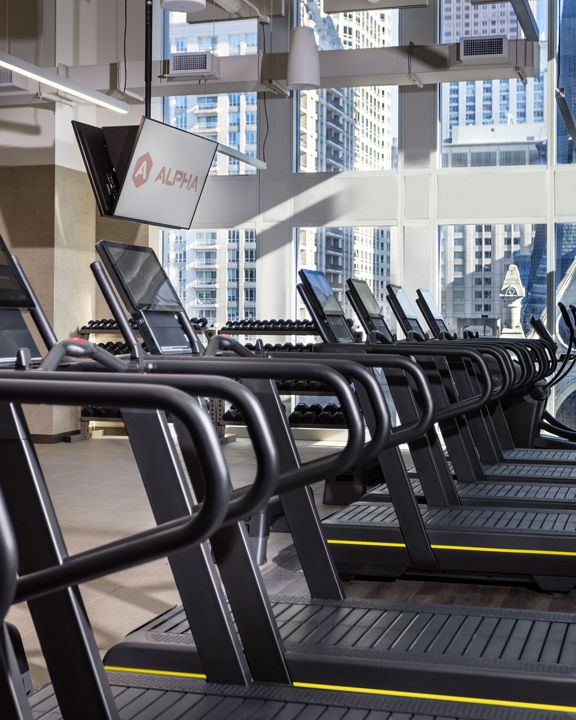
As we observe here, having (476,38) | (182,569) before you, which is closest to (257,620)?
(182,569)

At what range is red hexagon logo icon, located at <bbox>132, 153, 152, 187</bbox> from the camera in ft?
24.5

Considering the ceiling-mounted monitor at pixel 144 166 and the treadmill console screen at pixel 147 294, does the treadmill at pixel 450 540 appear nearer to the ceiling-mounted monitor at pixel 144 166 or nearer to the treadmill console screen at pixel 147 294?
the treadmill console screen at pixel 147 294

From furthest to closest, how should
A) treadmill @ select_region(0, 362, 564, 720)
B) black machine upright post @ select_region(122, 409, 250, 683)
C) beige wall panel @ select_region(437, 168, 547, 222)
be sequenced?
beige wall panel @ select_region(437, 168, 547, 222)
black machine upright post @ select_region(122, 409, 250, 683)
treadmill @ select_region(0, 362, 564, 720)

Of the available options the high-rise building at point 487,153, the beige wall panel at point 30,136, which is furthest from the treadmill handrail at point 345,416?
the high-rise building at point 487,153

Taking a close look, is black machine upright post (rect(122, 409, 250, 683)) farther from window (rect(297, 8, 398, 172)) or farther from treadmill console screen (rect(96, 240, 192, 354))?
window (rect(297, 8, 398, 172))

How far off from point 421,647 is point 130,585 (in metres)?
1.74

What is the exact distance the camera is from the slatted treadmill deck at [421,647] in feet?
7.53

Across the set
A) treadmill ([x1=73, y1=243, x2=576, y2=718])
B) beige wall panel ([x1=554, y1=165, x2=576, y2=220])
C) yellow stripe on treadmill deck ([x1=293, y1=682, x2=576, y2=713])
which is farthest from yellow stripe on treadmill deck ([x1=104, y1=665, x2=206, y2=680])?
beige wall panel ([x1=554, y1=165, x2=576, y2=220])

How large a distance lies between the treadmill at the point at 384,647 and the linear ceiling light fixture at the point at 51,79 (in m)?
3.77

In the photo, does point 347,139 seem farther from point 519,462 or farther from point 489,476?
point 489,476

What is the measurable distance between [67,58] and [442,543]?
23.1ft

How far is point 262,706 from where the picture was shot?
2186 millimetres

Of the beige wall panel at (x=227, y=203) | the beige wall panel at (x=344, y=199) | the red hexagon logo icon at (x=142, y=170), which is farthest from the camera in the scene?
the beige wall panel at (x=227, y=203)

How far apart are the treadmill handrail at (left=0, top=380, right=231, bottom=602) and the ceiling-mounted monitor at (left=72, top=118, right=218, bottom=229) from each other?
234 inches
